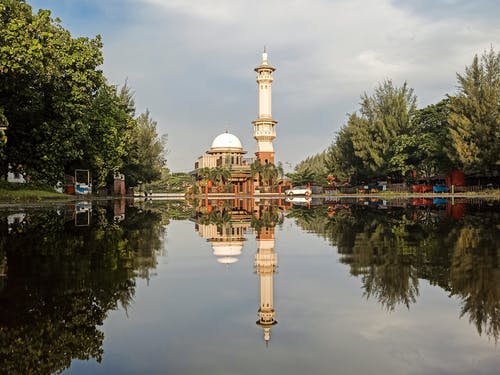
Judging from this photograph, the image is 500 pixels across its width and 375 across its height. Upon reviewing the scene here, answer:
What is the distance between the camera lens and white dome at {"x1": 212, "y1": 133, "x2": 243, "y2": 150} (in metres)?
90.9

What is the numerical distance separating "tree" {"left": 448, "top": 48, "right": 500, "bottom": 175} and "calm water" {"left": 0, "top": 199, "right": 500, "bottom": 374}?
37078 mm

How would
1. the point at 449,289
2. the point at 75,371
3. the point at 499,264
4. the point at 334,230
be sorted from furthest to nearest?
1. the point at 334,230
2. the point at 499,264
3. the point at 449,289
4. the point at 75,371

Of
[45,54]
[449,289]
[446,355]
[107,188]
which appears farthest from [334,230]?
[107,188]

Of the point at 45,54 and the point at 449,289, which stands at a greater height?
the point at 45,54

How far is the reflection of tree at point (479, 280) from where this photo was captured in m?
4.24

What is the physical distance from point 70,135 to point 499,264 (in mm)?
27361

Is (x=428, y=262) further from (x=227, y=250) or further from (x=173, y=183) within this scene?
(x=173, y=183)

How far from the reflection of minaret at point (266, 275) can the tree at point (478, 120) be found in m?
36.4

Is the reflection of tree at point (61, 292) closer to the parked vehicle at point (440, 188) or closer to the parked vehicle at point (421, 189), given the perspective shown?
the parked vehicle at point (440, 188)

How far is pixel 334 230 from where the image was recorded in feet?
42.0

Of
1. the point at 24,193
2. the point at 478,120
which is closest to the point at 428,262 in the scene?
the point at 24,193

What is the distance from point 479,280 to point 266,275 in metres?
2.38

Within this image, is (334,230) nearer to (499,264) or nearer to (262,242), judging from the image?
(262,242)

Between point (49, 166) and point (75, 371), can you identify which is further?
point (49, 166)
